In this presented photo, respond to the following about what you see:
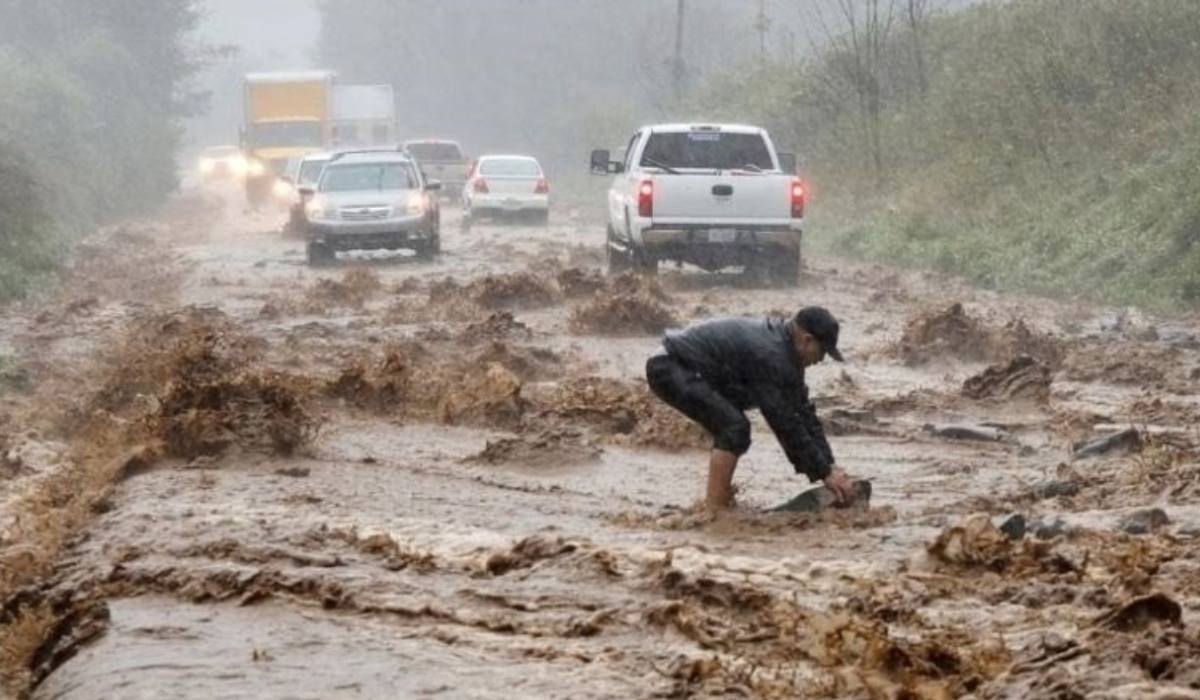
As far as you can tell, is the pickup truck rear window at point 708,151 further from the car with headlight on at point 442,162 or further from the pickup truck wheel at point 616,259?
the car with headlight on at point 442,162

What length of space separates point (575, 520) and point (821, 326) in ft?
5.45

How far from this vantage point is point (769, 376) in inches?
360

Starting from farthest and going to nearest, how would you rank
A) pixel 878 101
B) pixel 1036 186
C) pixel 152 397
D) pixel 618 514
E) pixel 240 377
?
1. pixel 878 101
2. pixel 1036 186
3. pixel 152 397
4. pixel 240 377
5. pixel 618 514

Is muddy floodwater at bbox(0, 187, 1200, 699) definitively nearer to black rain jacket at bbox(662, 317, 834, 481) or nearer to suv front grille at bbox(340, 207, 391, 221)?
black rain jacket at bbox(662, 317, 834, 481)

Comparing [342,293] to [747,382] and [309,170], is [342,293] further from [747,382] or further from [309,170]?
[309,170]

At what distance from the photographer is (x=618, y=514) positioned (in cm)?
1002

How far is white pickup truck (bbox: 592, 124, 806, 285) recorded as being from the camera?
2291 centimetres

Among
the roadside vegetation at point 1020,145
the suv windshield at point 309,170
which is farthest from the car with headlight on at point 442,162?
the suv windshield at point 309,170

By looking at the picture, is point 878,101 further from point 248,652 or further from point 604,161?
point 248,652

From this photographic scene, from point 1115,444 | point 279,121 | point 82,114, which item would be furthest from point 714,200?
point 82,114

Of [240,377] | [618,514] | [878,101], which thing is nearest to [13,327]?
[240,377]

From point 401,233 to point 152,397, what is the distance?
Result: 1593 centimetres

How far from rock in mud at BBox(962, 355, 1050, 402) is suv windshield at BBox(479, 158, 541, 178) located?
27.1 metres

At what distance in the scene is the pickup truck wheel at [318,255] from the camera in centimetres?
2931
